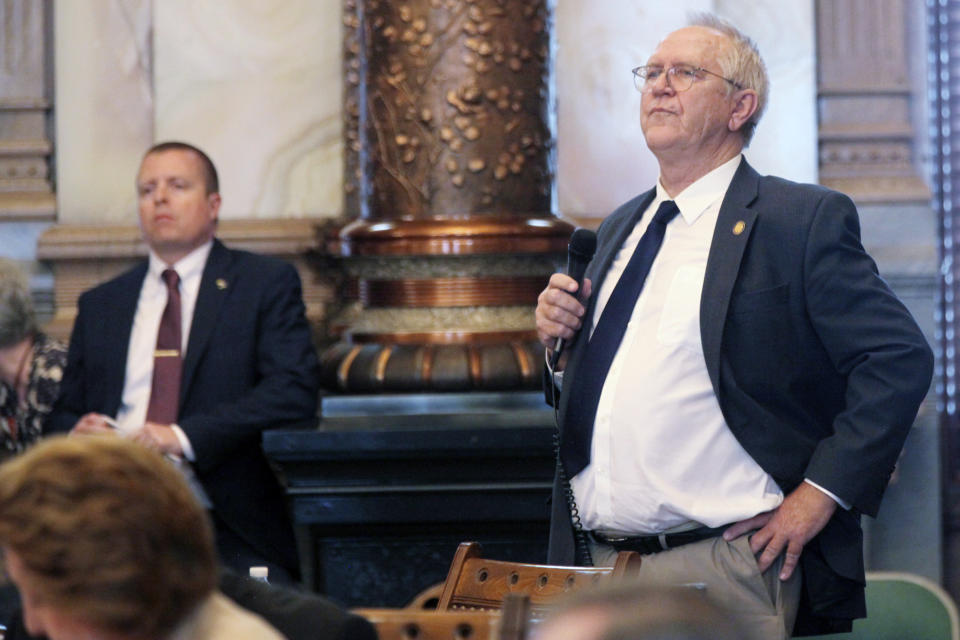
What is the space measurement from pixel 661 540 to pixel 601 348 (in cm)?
40

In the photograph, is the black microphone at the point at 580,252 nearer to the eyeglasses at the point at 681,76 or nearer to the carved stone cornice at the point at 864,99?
the eyeglasses at the point at 681,76

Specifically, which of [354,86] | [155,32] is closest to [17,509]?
[354,86]

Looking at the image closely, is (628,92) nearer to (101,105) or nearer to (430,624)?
(101,105)

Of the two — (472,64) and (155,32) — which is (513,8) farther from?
(155,32)

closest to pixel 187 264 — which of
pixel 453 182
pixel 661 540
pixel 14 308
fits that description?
pixel 14 308

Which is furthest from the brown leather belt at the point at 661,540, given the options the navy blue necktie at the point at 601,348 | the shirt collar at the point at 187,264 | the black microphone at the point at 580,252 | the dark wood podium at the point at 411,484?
the shirt collar at the point at 187,264

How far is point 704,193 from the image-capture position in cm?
294

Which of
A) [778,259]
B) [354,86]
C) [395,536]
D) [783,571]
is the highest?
[354,86]

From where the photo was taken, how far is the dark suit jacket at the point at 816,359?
2.74 meters

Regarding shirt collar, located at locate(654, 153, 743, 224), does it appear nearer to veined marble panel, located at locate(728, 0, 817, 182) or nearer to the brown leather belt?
the brown leather belt

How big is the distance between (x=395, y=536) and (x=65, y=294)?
65.6 inches

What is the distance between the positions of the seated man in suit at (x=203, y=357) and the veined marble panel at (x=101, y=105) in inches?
34.8

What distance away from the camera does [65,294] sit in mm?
5145

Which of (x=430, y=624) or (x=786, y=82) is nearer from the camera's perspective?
(x=430, y=624)
